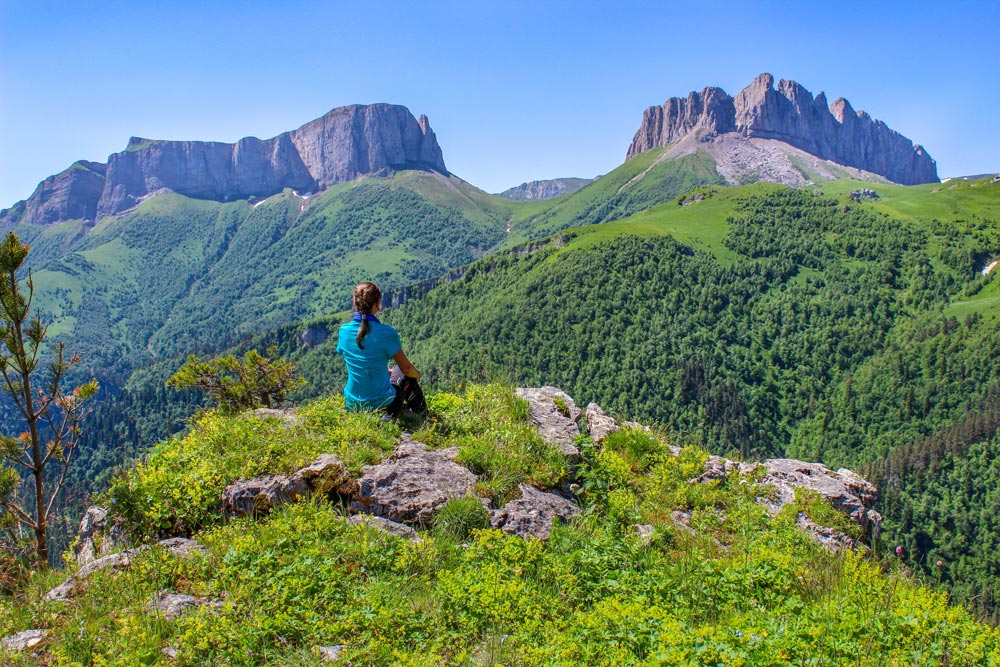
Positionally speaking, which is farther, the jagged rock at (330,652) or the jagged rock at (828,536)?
the jagged rock at (828,536)

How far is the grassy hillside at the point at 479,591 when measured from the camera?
4.23 metres

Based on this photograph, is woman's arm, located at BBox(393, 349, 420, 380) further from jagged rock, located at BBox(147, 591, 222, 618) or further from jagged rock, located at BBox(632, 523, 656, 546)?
jagged rock, located at BBox(147, 591, 222, 618)

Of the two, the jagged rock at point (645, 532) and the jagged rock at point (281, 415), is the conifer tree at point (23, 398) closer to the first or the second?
the jagged rock at point (281, 415)

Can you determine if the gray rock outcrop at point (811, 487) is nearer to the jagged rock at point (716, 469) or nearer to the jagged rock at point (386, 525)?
the jagged rock at point (716, 469)

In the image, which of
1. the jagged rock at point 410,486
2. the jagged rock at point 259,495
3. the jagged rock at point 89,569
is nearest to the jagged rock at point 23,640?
the jagged rock at point 89,569

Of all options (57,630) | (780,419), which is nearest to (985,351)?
(780,419)

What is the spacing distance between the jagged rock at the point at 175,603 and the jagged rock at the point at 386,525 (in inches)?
63.8

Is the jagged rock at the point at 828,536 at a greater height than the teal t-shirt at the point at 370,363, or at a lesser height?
lesser

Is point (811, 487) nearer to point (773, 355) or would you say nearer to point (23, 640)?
point (23, 640)

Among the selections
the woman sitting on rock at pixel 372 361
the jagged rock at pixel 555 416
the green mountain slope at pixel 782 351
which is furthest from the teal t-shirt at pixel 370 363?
the green mountain slope at pixel 782 351

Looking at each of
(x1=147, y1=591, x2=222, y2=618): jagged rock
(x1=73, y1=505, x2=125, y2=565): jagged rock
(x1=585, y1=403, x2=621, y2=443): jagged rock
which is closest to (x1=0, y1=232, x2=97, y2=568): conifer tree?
(x1=73, y1=505, x2=125, y2=565): jagged rock

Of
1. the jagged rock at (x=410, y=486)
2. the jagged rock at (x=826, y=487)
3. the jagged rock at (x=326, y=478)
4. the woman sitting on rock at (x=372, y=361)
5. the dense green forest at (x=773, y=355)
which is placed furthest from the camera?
the dense green forest at (x=773, y=355)

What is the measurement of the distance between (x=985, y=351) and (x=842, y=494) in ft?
602

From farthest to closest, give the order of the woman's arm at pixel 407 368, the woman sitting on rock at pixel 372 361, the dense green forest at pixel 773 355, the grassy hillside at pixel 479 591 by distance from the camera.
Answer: the dense green forest at pixel 773 355, the woman's arm at pixel 407 368, the woman sitting on rock at pixel 372 361, the grassy hillside at pixel 479 591
